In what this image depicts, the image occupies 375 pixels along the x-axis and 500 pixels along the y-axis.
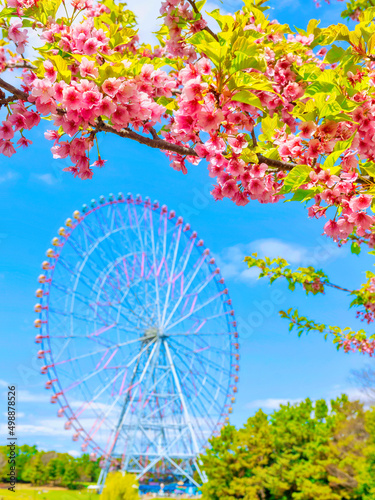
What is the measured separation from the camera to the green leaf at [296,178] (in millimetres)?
2045

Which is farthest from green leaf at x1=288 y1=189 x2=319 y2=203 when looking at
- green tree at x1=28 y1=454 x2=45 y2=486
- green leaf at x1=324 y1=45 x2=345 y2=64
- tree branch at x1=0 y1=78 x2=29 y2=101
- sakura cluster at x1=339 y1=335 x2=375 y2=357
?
green tree at x1=28 y1=454 x2=45 y2=486

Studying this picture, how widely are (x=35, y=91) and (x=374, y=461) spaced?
14.5m

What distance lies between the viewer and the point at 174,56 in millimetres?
3246

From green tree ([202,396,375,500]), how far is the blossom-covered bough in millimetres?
14539

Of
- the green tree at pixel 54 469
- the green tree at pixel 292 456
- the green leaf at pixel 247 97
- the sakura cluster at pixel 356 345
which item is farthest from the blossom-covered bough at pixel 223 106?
the green tree at pixel 54 469

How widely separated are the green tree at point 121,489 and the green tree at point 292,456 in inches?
263

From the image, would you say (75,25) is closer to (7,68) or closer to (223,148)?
(7,68)

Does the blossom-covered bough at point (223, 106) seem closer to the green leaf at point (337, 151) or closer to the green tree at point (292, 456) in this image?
the green leaf at point (337, 151)

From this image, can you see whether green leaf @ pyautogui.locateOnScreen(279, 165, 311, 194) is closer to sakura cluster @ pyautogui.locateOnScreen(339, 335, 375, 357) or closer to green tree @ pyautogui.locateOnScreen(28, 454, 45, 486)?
sakura cluster @ pyautogui.locateOnScreen(339, 335, 375, 357)

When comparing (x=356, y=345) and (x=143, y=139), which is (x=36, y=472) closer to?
(x=356, y=345)

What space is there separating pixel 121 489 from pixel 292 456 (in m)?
8.25

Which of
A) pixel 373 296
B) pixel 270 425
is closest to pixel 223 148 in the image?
pixel 373 296

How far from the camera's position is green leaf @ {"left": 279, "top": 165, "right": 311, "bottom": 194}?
2045mm

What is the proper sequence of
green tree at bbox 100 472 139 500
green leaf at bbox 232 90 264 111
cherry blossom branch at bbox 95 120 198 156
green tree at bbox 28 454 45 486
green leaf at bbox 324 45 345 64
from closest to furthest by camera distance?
green leaf at bbox 232 90 264 111
green leaf at bbox 324 45 345 64
cherry blossom branch at bbox 95 120 198 156
green tree at bbox 100 472 139 500
green tree at bbox 28 454 45 486
